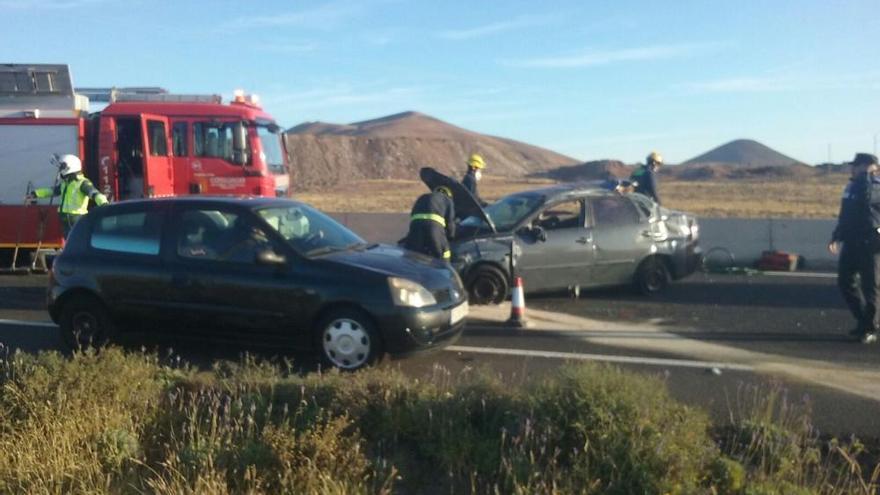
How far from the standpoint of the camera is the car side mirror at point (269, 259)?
25.6 ft

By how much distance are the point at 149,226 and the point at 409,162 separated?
3717 inches

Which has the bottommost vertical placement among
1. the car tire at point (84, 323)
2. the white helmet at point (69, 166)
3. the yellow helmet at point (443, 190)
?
the car tire at point (84, 323)

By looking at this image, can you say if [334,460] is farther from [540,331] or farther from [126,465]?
[540,331]

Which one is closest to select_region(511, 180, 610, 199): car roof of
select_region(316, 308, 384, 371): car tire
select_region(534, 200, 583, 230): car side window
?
select_region(534, 200, 583, 230): car side window

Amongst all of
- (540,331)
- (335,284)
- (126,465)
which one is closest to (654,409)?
(126,465)

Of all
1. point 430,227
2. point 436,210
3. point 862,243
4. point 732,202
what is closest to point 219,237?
point 430,227

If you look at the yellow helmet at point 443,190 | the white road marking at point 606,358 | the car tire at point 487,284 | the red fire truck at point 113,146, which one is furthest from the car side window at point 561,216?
the red fire truck at point 113,146

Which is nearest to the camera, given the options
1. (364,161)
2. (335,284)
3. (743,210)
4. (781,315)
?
(335,284)

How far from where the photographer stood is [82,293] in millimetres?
8430

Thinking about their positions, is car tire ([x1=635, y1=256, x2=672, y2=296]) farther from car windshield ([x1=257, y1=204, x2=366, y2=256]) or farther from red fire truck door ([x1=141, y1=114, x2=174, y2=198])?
red fire truck door ([x1=141, y1=114, x2=174, y2=198])

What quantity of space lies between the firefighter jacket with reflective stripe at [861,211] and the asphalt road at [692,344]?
1.07 metres

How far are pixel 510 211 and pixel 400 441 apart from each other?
6.68m

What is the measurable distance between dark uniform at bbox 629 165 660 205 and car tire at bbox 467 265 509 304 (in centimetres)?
466

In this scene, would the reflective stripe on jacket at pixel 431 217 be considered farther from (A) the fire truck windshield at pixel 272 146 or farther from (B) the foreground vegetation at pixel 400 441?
(A) the fire truck windshield at pixel 272 146
